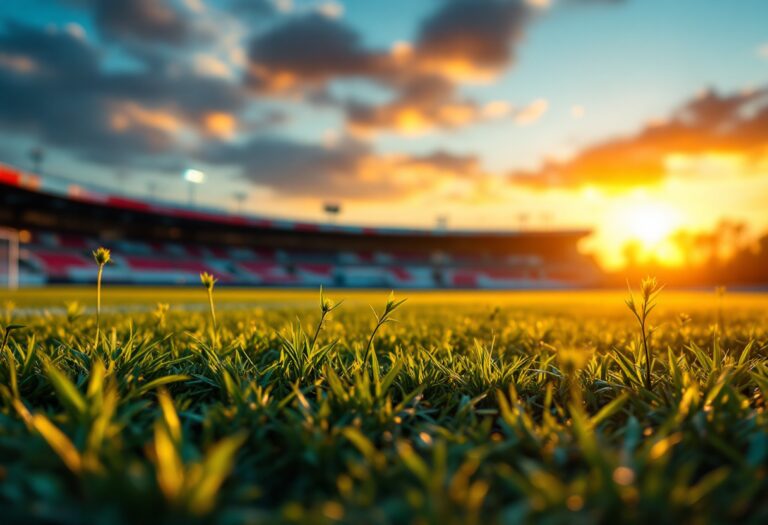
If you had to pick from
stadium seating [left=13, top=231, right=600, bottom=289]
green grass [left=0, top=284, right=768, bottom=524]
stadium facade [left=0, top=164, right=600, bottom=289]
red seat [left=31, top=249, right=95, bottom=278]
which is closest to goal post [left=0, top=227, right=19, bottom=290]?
stadium facade [left=0, top=164, right=600, bottom=289]

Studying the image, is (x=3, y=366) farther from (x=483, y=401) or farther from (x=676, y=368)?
(x=676, y=368)

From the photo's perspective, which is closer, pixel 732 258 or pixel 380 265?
pixel 380 265

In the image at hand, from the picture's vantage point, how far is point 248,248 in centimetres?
5550

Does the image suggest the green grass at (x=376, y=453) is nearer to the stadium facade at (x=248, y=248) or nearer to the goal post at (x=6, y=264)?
the stadium facade at (x=248, y=248)

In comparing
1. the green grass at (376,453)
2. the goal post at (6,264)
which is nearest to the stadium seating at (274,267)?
the goal post at (6,264)

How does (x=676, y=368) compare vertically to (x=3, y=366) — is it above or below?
above

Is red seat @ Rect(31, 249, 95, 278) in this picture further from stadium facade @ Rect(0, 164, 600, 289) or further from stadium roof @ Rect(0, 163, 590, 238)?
stadium roof @ Rect(0, 163, 590, 238)

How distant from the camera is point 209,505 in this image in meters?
0.85

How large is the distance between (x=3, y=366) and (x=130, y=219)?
52.1m

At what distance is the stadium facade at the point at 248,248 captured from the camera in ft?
126

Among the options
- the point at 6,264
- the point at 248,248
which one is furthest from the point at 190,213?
the point at 6,264

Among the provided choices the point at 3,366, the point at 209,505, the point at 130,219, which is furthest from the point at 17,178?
the point at 209,505

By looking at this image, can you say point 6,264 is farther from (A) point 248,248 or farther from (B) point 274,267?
(B) point 274,267

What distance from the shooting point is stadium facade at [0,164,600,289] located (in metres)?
38.4
